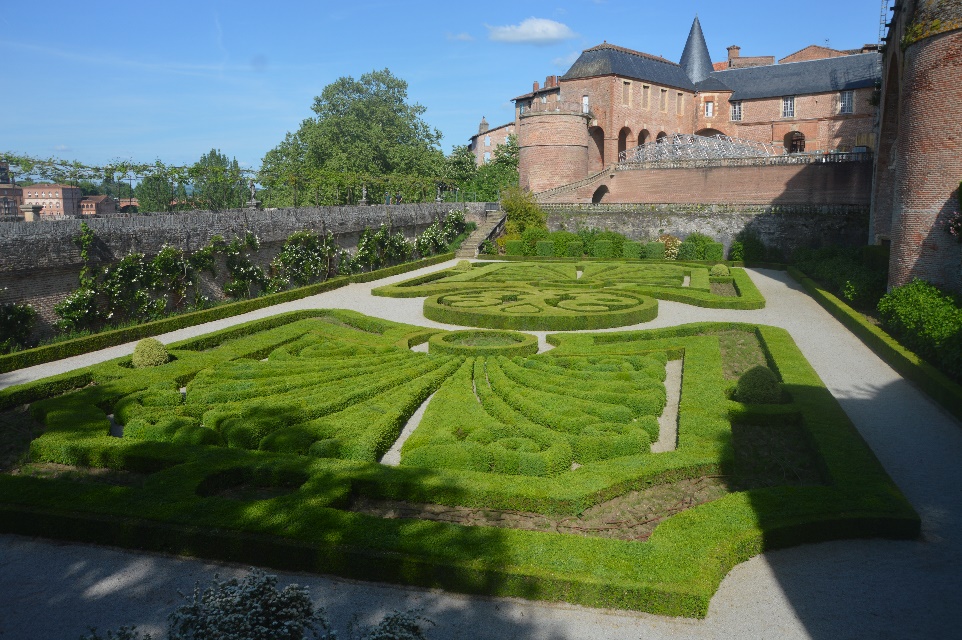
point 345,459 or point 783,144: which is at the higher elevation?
point 783,144

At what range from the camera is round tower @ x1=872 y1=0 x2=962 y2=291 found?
15.2m

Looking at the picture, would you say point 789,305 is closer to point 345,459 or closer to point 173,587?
point 345,459

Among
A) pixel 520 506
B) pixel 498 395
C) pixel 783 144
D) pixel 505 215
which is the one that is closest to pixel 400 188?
pixel 505 215

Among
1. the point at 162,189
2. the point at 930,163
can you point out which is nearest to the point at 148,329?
the point at 162,189

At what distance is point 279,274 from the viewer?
2391 cm

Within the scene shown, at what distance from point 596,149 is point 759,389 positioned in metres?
40.8

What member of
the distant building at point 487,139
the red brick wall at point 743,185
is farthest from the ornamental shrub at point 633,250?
the distant building at point 487,139

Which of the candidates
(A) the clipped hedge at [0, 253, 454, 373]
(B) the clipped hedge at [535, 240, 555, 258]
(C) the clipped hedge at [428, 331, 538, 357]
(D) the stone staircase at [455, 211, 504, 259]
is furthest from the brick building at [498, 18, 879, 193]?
(C) the clipped hedge at [428, 331, 538, 357]

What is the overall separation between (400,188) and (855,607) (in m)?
39.4

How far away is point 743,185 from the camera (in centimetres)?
3812

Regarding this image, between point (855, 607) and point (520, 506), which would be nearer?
point (855, 607)

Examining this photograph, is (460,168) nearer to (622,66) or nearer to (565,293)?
(622,66)

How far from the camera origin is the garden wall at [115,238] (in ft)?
51.2

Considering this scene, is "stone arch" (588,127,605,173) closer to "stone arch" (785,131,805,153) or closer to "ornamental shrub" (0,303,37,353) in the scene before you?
"stone arch" (785,131,805,153)
